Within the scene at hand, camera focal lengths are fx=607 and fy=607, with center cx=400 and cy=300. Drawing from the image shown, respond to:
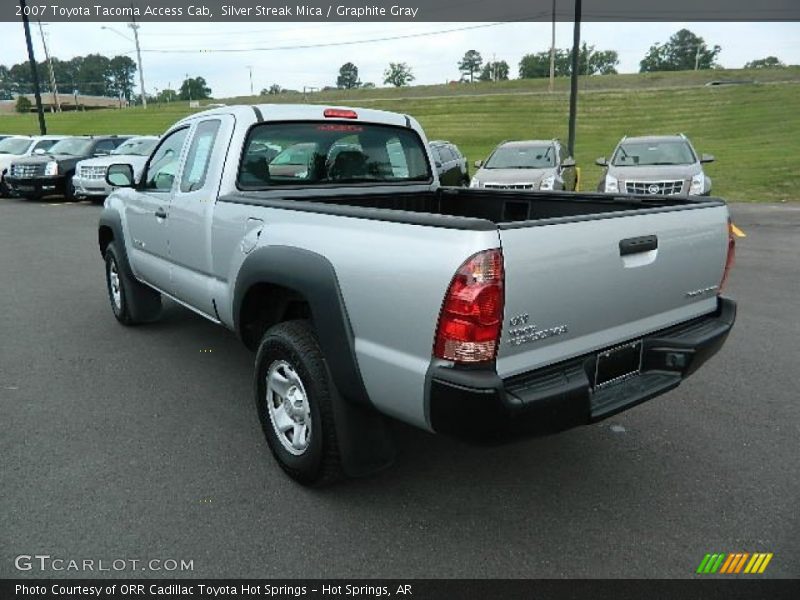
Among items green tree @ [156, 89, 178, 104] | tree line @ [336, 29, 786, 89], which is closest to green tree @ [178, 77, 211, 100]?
green tree @ [156, 89, 178, 104]

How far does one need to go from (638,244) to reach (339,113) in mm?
2450

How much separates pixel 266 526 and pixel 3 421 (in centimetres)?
221

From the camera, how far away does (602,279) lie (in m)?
2.55

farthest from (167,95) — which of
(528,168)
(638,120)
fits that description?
(528,168)

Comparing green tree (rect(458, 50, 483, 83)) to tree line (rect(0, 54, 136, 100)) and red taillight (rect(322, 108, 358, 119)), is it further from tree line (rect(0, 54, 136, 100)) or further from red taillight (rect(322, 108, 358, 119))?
red taillight (rect(322, 108, 358, 119))

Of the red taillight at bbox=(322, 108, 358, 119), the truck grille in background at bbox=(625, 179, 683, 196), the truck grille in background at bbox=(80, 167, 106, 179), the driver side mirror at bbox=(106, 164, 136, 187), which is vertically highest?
the red taillight at bbox=(322, 108, 358, 119)

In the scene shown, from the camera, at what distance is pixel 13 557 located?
2.60 meters

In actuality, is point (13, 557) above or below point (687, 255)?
below

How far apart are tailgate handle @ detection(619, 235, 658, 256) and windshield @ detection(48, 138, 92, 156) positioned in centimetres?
1848

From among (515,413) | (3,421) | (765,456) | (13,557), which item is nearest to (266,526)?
(13,557)

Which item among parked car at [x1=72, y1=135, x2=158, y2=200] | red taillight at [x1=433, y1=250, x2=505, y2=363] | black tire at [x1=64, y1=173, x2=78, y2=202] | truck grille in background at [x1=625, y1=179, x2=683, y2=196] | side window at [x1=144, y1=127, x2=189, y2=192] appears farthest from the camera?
black tire at [x1=64, y1=173, x2=78, y2=202]

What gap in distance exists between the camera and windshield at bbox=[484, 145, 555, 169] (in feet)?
41.9

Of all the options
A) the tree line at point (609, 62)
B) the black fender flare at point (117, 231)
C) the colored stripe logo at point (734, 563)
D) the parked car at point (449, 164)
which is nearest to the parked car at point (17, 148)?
the parked car at point (449, 164)
